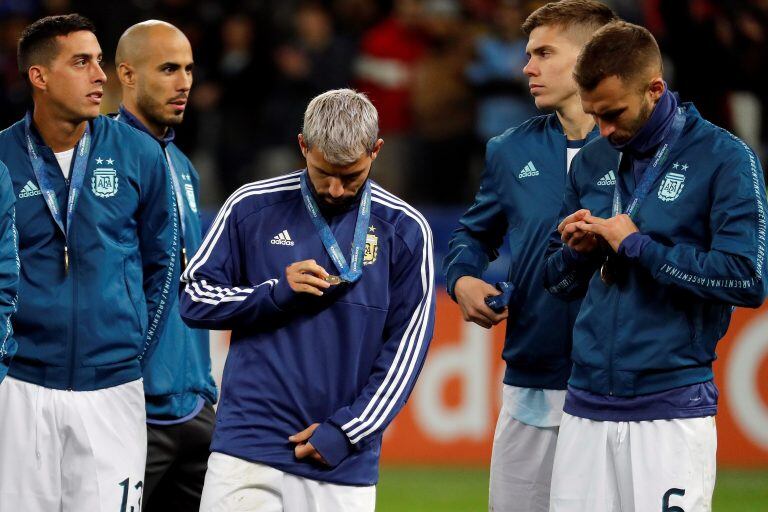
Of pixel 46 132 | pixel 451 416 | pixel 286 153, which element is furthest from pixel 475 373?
pixel 46 132

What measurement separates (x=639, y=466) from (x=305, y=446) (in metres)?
1.19

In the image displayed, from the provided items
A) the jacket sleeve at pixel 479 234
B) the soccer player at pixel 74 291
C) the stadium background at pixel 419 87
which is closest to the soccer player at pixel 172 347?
the soccer player at pixel 74 291

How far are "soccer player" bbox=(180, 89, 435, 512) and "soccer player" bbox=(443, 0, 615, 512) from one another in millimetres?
788

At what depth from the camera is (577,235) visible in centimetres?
485

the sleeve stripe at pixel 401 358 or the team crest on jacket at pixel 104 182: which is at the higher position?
the team crest on jacket at pixel 104 182

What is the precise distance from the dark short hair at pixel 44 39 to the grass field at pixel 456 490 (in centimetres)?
448

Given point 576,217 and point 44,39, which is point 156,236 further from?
point 576,217

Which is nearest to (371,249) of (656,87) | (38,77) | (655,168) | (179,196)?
(655,168)

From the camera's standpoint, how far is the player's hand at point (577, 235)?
483cm

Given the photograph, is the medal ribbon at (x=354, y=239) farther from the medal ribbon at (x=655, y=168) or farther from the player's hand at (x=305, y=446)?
the medal ribbon at (x=655, y=168)

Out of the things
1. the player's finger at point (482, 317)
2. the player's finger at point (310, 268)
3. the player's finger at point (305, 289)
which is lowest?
the player's finger at point (482, 317)

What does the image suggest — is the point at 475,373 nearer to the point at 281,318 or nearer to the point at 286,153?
the point at 286,153

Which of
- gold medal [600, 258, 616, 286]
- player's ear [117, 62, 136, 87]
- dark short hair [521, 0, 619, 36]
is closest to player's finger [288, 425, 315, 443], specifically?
gold medal [600, 258, 616, 286]

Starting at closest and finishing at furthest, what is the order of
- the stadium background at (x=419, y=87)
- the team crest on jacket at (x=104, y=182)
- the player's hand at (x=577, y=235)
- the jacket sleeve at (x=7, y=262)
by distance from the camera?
the player's hand at (x=577, y=235), the jacket sleeve at (x=7, y=262), the team crest on jacket at (x=104, y=182), the stadium background at (x=419, y=87)
